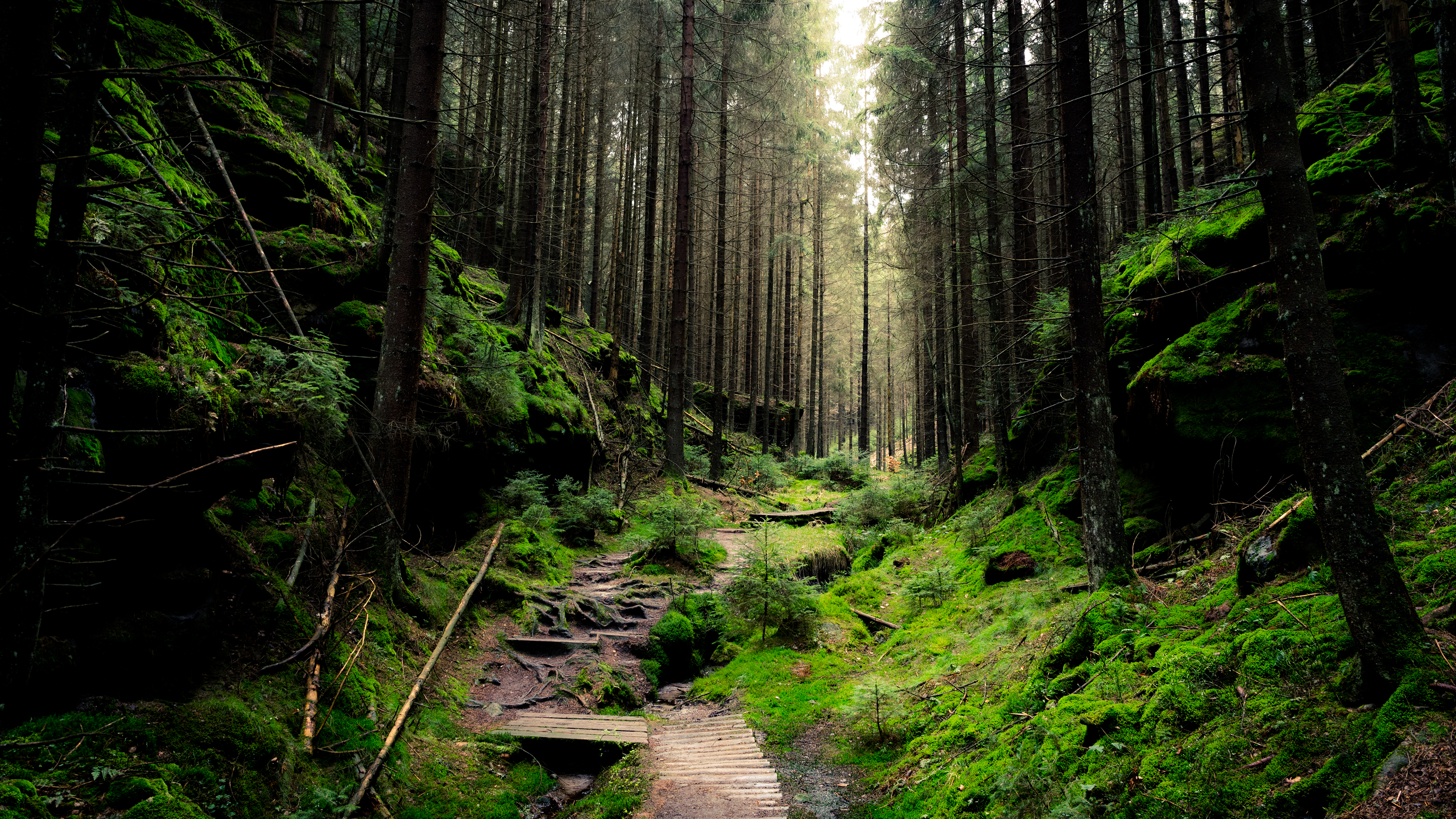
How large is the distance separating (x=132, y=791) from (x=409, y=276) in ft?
16.2

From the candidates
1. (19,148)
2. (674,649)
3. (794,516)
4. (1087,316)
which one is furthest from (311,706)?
(794,516)

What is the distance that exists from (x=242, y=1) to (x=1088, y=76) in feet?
58.1

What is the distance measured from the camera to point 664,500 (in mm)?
13000

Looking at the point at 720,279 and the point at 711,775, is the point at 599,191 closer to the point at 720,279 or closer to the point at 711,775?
the point at 720,279

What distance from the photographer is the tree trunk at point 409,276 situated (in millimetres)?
6477

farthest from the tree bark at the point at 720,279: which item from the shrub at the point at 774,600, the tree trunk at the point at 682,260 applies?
the shrub at the point at 774,600

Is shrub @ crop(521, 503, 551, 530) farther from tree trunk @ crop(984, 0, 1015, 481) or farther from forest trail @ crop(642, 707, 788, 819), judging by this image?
tree trunk @ crop(984, 0, 1015, 481)

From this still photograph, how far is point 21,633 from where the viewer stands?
A: 2.63 m

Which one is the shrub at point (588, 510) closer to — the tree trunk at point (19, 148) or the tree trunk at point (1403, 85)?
the tree trunk at point (19, 148)

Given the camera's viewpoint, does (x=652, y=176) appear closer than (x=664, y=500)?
No

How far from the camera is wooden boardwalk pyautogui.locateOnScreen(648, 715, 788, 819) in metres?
4.87

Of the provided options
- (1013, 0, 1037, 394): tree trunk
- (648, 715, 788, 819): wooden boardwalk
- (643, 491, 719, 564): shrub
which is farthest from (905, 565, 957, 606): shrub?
(648, 715, 788, 819): wooden boardwalk

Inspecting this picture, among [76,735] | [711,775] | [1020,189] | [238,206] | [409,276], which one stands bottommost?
[711,775]

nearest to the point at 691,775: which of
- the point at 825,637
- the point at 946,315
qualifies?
the point at 825,637
